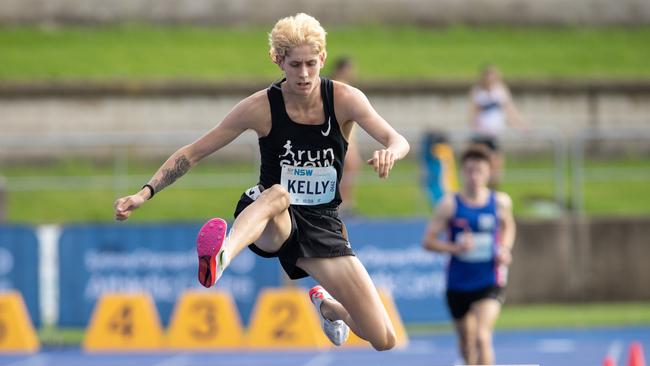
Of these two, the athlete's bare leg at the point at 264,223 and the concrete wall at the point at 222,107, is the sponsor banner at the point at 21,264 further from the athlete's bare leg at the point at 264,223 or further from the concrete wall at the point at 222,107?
the concrete wall at the point at 222,107

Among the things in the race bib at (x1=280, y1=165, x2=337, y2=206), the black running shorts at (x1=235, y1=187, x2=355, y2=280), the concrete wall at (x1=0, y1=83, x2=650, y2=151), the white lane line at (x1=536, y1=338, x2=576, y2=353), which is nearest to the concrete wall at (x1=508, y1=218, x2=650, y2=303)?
the white lane line at (x1=536, y1=338, x2=576, y2=353)

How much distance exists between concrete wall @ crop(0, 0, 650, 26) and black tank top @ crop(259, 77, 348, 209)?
2411 cm

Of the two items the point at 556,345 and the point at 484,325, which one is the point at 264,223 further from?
the point at 556,345

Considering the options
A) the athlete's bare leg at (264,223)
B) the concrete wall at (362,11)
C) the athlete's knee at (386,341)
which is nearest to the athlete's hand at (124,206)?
the athlete's bare leg at (264,223)

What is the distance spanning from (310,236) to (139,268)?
29.5 ft

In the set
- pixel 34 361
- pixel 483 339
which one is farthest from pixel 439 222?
pixel 34 361

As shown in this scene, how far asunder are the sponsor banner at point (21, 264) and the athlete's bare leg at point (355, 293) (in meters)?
8.74

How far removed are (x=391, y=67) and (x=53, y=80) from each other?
7.60m

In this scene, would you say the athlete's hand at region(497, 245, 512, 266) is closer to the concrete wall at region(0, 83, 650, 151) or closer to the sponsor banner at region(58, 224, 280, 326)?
the sponsor banner at region(58, 224, 280, 326)

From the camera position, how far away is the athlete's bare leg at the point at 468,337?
1212cm

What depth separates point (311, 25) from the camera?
838cm

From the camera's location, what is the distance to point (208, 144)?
345 inches

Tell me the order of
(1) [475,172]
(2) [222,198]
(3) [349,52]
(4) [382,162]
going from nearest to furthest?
(4) [382,162], (1) [475,172], (2) [222,198], (3) [349,52]

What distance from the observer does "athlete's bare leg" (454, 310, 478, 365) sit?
12.1m
